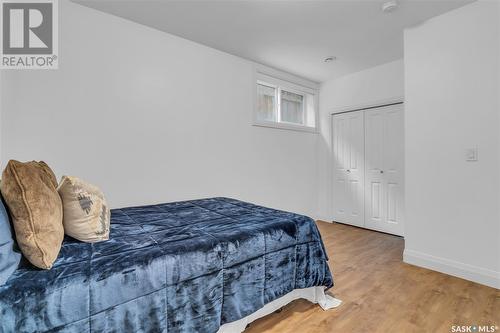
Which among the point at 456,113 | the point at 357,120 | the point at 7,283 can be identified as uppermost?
the point at 357,120

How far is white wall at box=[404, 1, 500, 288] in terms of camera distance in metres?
2.20

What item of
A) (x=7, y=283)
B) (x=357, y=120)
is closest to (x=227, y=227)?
(x=7, y=283)

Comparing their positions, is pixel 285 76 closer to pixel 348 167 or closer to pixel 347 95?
pixel 347 95

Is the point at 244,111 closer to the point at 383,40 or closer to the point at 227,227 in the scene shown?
the point at 383,40

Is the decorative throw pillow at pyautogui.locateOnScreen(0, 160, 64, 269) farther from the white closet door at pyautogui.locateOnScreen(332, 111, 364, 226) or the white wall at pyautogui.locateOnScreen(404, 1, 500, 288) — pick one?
the white closet door at pyautogui.locateOnScreen(332, 111, 364, 226)

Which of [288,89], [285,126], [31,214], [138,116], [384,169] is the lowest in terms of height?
[31,214]

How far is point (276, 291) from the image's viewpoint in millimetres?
1678

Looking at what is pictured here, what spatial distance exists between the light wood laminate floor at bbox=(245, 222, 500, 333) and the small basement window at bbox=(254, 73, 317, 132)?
7.30ft

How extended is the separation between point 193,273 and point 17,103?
2.06m

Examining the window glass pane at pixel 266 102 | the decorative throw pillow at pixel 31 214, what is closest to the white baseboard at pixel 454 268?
the window glass pane at pixel 266 102

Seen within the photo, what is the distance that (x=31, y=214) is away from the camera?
3.50 feet

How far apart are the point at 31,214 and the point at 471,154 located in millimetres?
3267

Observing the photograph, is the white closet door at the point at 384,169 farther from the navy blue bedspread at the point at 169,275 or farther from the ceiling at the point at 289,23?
the navy blue bedspread at the point at 169,275

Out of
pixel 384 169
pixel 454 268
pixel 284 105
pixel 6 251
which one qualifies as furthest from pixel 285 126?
A: pixel 6 251
